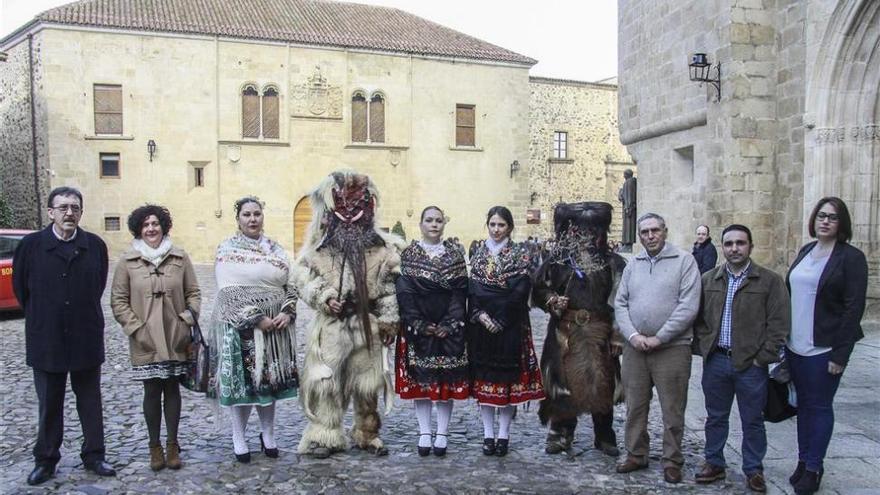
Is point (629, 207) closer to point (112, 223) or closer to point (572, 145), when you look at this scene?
point (112, 223)

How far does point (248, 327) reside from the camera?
470 centimetres

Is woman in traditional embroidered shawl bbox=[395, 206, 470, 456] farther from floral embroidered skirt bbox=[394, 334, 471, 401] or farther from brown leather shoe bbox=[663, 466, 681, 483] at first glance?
brown leather shoe bbox=[663, 466, 681, 483]

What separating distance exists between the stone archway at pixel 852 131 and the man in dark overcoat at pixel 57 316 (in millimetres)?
8432

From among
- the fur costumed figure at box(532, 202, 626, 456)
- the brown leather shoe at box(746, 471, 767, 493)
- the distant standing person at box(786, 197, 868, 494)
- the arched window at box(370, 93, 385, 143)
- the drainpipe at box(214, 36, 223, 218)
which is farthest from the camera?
the arched window at box(370, 93, 385, 143)

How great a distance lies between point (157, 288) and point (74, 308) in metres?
0.49

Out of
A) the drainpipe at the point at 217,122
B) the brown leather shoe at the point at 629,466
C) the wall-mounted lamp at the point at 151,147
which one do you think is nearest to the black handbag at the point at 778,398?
the brown leather shoe at the point at 629,466

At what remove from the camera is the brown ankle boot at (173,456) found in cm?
463

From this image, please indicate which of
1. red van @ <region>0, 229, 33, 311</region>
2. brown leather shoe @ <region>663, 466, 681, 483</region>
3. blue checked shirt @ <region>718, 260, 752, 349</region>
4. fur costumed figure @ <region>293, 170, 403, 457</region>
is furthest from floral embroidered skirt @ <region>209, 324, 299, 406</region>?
red van @ <region>0, 229, 33, 311</region>

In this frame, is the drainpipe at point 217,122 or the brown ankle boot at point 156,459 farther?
the drainpipe at point 217,122

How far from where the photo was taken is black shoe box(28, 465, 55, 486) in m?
4.36

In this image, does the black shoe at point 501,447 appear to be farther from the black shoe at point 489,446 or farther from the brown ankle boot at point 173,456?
the brown ankle boot at point 173,456

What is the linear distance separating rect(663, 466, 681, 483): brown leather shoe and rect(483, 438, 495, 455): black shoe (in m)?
1.14

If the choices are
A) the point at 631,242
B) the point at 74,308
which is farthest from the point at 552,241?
the point at 631,242

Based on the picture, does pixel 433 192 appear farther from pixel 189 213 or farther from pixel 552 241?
pixel 552 241
